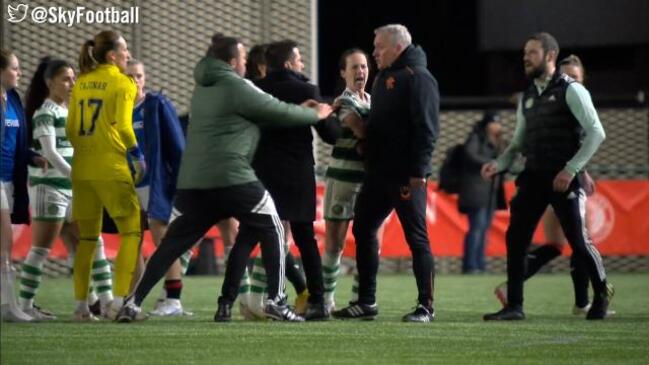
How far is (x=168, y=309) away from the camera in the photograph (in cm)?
1266

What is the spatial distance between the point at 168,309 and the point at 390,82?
96.9 inches

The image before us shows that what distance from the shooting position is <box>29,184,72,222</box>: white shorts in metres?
12.4

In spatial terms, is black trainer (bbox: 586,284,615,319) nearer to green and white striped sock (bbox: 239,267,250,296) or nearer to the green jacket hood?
green and white striped sock (bbox: 239,267,250,296)

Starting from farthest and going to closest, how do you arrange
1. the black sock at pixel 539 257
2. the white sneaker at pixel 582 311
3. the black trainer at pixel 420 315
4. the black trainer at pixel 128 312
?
the black sock at pixel 539 257 < the white sneaker at pixel 582 311 < the black trainer at pixel 420 315 < the black trainer at pixel 128 312

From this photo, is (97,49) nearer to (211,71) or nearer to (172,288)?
(211,71)

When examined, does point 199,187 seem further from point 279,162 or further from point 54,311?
point 54,311

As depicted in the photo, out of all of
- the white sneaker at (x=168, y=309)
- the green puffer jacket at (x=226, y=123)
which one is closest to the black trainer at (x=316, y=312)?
the green puffer jacket at (x=226, y=123)

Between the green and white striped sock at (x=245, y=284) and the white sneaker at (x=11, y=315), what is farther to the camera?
the green and white striped sock at (x=245, y=284)

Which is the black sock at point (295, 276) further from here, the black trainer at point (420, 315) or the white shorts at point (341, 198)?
the black trainer at point (420, 315)

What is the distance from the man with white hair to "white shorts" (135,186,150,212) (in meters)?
1.74

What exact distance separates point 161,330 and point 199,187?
958mm

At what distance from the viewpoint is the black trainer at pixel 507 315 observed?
39.8ft

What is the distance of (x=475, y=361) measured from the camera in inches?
360

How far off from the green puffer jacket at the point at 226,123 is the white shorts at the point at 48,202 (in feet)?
4.88
